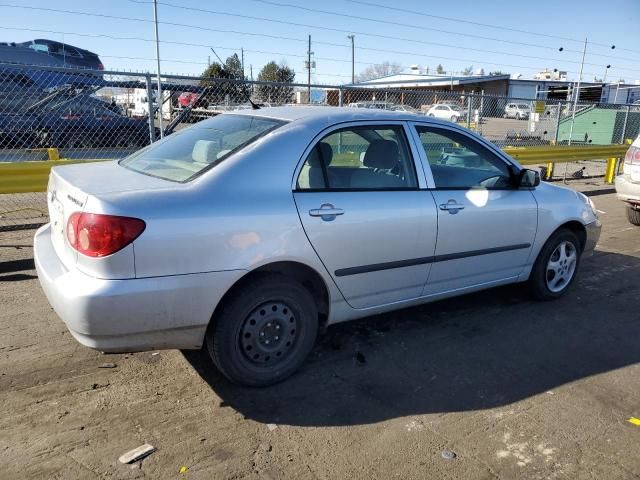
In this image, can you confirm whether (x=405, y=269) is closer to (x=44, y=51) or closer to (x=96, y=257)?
(x=96, y=257)

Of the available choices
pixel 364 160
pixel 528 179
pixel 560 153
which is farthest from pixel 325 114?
pixel 560 153

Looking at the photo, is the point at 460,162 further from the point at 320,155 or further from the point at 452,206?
the point at 320,155

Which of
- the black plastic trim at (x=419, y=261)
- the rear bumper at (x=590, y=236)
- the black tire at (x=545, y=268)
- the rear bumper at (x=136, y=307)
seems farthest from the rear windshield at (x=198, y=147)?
the rear bumper at (x=590, y=236)

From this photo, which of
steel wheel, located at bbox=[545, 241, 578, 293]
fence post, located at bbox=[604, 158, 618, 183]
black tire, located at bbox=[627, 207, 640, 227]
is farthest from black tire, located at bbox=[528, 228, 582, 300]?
fence post, located at bbox=[604, 158, 618, 183]

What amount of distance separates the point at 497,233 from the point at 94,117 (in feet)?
Answer: 30.9

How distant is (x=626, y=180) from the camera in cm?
769

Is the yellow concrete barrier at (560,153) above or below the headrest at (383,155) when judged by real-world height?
below

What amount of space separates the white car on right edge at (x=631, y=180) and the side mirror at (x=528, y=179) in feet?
14.0

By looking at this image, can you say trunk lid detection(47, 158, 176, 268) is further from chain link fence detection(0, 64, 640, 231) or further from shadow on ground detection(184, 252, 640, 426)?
chain link fence detection(0, 64, 640, 231)

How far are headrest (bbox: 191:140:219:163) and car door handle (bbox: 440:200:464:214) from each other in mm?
1601

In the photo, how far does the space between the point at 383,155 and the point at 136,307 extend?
1.99 meters

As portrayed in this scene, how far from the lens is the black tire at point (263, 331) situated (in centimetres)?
294

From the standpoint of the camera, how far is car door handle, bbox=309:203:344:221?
122 inches

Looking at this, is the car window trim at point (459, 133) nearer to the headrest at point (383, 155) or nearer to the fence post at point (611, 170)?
the headrest at point (383, 155)
